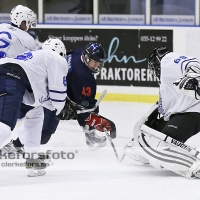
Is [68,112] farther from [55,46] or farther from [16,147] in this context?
[16,147]

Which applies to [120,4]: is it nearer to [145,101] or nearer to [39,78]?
[145,101]

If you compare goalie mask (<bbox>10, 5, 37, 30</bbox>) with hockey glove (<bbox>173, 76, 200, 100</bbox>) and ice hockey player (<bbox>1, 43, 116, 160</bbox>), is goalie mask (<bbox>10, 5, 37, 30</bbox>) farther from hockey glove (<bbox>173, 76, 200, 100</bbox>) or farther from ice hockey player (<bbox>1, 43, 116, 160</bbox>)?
hockey glove (<bbox>173, 76, 200, 100</bbox>)

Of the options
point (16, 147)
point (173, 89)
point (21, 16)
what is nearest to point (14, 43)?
point (21, 16)

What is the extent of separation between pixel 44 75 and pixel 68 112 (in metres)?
0.63

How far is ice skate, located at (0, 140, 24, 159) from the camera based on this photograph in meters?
5.20

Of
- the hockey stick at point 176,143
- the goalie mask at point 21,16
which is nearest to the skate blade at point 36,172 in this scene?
the hockey stick at point 176,143

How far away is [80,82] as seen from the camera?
17.0 ft

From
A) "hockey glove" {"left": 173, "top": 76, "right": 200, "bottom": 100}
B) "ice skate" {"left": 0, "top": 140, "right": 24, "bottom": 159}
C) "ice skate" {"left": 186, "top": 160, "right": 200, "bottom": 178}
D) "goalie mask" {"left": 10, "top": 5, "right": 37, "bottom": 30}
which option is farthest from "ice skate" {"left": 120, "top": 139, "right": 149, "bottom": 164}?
"goalie mask" {"left": 10, "top": 5, "right": 37, "bottom": 30}

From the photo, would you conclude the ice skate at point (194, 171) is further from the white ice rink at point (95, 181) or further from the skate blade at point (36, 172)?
the skate blade at point (36, 172)

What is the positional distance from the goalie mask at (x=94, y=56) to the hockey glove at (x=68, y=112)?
341mm

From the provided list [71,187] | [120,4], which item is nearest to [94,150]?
[71,187]

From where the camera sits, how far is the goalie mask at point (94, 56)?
16.8 ft

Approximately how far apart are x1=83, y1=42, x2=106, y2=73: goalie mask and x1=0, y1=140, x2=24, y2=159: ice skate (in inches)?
31.0

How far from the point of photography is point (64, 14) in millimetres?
8742
